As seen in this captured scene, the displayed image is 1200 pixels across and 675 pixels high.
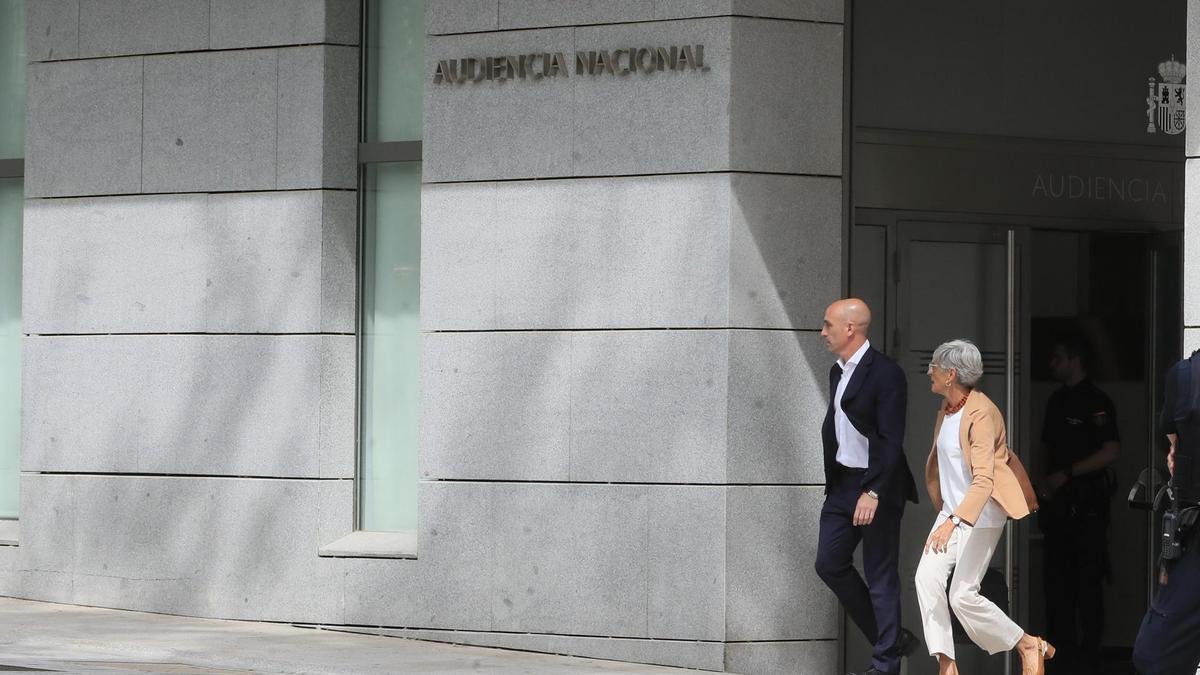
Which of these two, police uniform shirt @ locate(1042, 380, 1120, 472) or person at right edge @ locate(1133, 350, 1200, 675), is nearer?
person at right edge @ locate(1133, 350, 1200, 675)

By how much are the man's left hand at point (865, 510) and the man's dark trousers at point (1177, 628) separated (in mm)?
2159

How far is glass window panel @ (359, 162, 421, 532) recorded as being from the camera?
38.5 ft

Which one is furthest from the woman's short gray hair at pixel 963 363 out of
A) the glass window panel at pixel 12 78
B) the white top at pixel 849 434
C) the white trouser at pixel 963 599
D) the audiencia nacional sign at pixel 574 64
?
the glass window panel at pixel 12 78

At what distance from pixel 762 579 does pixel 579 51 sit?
314 cm

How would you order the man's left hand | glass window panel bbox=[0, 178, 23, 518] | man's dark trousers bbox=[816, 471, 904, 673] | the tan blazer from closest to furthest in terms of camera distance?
the tan blazer → the man's left hand → man's dark trousers bbox=[816, 471, 904, 673] → glass window panel bbox=[0, 178, 23, 518]

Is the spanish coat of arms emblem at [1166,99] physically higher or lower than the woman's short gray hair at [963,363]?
higher

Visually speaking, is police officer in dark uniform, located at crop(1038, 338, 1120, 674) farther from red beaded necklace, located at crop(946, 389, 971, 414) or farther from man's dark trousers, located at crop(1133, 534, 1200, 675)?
man's dark trousers, located at crop(1133, 534, 1200, 675)

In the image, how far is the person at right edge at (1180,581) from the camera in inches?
300

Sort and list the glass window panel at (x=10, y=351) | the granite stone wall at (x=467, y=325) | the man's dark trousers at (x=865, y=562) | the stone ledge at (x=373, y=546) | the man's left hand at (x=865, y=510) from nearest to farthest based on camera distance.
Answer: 1. the man's left hand at (x=865, y=510)
2. the man's dark trousers at (x=865, y=562)
3. the granite stone wall at (x=467, y=325)
4. the stone ledge at (x=373, y=546)
5. the glass window panel at (x=10, y=351)

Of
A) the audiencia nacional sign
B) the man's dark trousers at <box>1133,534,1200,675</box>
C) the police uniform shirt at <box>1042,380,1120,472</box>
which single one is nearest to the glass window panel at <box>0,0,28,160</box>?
the audiencia nacional sign

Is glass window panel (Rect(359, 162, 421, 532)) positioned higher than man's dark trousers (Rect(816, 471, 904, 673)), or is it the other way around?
glass window panel (Rect(359, 162, 421, 532))

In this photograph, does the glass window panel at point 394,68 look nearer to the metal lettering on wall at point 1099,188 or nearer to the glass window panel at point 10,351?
the glass window panel at point 10,351

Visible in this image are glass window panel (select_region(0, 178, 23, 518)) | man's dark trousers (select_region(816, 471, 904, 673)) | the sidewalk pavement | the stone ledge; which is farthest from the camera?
glass window panel (select_region(0, 178, 23, 518))

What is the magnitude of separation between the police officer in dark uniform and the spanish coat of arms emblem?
60.0 inches
